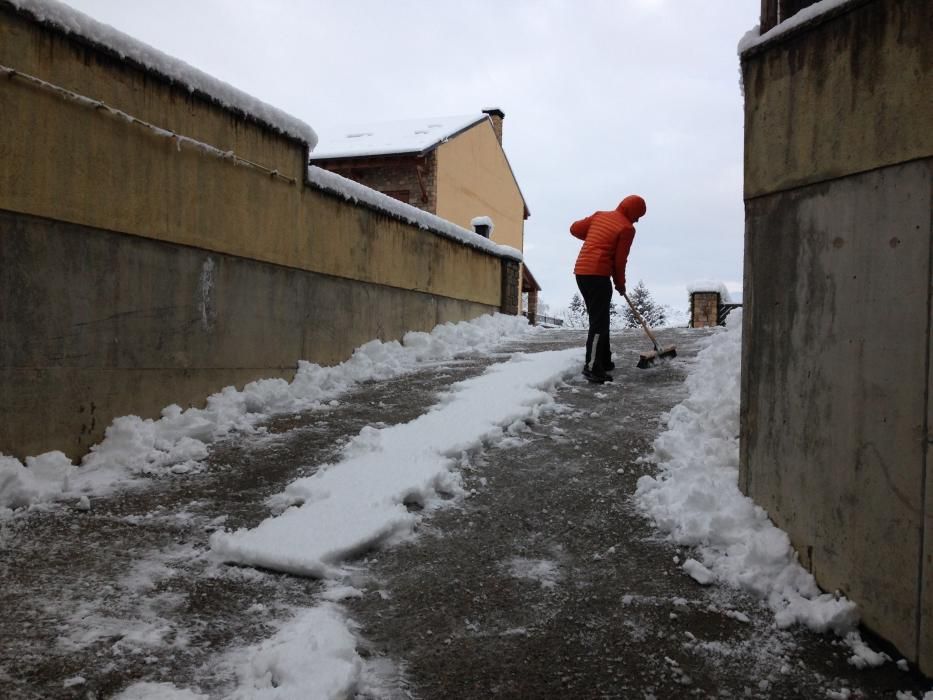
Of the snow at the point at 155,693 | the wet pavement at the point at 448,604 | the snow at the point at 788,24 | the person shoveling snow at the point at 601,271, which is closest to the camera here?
the snow at the point at 155,693

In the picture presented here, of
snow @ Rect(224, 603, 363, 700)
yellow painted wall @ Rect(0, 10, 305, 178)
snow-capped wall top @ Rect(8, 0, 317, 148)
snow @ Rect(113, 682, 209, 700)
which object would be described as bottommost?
snow @ Rect(113, 682, 209, 700)

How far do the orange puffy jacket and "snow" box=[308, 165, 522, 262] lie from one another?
2.57 meters

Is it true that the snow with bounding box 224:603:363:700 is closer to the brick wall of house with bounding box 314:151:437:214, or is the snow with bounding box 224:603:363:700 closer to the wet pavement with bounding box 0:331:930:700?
the wet pavement with bounding box 0:331:930:700

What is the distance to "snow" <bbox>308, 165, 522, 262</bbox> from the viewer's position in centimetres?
711

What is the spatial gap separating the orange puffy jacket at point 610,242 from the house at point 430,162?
11.5 m

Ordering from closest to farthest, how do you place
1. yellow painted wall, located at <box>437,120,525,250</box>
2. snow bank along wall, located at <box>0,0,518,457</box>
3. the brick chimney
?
snow bank along wall, located at <box>0,0,518,457</box> < yellow painted wall, located at <box>437,120,525,250</box> < the brick chimney

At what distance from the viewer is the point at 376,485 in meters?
3.96

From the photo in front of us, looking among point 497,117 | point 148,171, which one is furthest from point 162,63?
point 497,117

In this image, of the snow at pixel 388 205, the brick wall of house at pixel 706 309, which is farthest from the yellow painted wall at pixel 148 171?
the brick wall of house at pixel 706 309

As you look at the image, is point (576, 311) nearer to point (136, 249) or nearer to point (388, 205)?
point (388, 205)

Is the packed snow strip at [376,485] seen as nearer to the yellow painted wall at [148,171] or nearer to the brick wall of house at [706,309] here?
the yellow painted wall at [148,171]

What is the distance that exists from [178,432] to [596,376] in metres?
3.88

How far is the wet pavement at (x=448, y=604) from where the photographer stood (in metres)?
2.38

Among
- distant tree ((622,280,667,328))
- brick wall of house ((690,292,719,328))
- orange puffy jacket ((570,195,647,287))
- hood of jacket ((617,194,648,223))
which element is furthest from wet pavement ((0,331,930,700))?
distant tree ((622,280,667,328))
